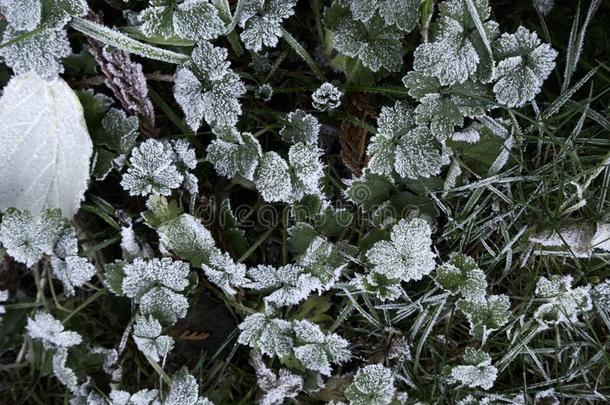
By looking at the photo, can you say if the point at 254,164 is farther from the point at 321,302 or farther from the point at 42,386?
the point at 42,386

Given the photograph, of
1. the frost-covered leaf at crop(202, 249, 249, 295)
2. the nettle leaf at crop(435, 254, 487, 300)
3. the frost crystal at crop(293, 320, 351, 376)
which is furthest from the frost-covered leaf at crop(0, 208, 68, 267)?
the nettle leaf at crop(435, 254, 487, 300)

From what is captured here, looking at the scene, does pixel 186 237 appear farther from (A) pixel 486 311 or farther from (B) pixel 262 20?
(A) pixel 486 311

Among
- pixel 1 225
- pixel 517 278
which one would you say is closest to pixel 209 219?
pixel 1 225

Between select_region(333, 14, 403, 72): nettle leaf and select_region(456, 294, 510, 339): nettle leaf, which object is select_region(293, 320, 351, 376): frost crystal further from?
select_region(333, 14, 403, 72): nettle leaf

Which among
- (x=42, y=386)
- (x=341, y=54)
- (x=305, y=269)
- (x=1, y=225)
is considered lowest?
(x=42, y=386)


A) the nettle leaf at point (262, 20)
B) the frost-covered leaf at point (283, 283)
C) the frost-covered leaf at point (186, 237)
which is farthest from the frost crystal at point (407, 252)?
the nettle leaf at point (262, 20)

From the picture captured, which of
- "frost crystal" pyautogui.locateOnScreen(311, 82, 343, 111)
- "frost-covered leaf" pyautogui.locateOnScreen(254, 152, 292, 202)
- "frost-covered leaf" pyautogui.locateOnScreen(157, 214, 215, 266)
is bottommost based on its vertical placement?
"frost-covered leaf" pyautogui.locateOnScreen(157, 214, 215, 266)
